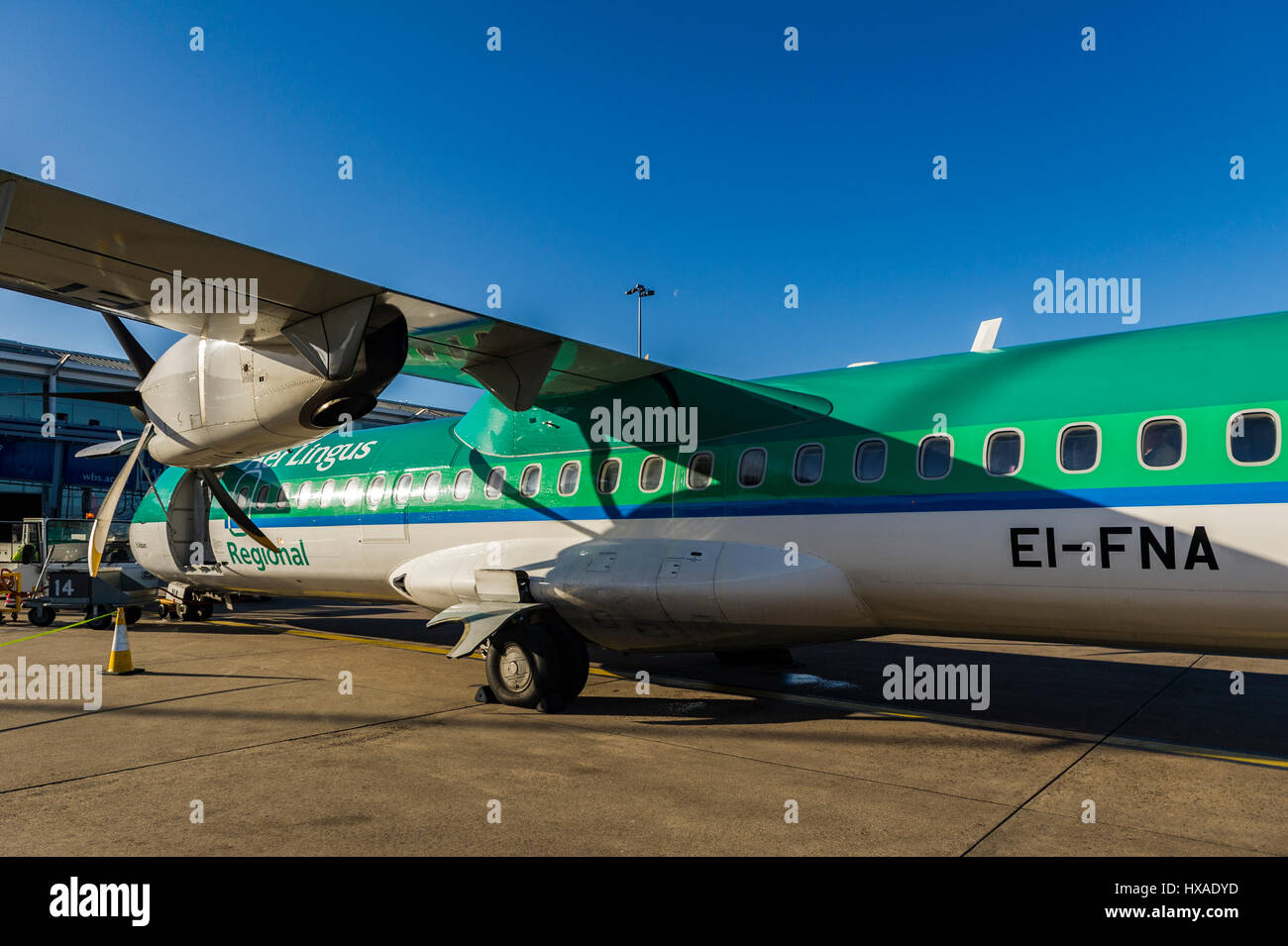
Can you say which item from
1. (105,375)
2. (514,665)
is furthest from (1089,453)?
(105,375)

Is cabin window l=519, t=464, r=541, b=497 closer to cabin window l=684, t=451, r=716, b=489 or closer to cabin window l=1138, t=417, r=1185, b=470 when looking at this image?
cabin window l=684, t=451, r=716, b=489

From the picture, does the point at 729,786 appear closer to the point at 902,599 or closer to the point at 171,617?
the point at 902,599

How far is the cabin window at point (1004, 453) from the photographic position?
6.92 metres

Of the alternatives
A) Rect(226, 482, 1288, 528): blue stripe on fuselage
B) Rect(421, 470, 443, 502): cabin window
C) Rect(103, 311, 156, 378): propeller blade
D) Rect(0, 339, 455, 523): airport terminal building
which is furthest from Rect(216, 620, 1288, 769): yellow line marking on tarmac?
Rect(0, 339, 455, 523): airport terminal building

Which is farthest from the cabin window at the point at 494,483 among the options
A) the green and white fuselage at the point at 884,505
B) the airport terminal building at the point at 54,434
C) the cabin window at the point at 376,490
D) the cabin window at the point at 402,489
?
the airport terminal building at the point at 54,434

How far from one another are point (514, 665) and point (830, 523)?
371 cm

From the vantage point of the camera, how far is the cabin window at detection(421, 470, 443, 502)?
10875 mm

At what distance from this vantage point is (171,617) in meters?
17.3

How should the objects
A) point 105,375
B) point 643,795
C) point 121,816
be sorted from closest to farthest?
point 121,816 < point 643,795 < point 105,375

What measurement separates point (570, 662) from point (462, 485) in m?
3.06

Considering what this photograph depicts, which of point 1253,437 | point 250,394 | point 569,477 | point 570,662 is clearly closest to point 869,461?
point 1253,437

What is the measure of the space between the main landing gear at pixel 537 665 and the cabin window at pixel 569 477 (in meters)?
1.58

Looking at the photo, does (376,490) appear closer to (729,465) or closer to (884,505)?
(729,465)

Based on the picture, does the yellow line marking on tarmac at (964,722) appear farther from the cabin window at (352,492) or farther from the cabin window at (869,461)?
the cabin window at (352,492)
